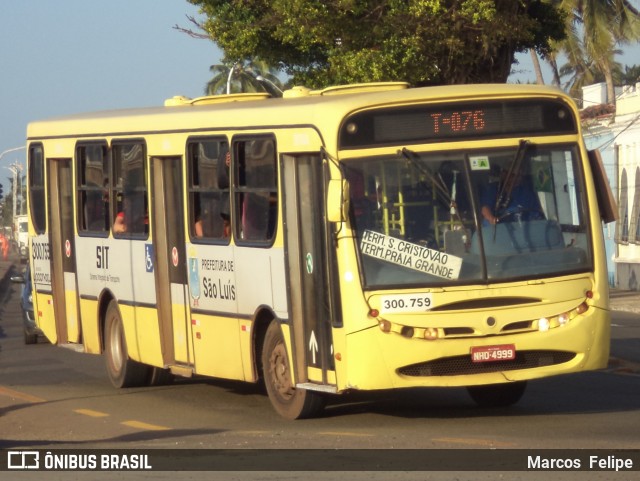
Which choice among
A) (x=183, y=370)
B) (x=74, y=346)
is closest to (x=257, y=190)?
(x=183, y=370)

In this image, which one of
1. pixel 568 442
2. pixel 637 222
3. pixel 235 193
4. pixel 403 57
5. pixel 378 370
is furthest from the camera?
pixel 637 222

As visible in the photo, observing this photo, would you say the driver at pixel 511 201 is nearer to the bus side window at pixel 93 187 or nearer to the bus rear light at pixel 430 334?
the bus rear light at pixel 430 334

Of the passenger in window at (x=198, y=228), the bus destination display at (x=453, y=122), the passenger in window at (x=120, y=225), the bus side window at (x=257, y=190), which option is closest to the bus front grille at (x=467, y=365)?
the bus destination display at (x=453, y=122)

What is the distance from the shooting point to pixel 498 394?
1456cm

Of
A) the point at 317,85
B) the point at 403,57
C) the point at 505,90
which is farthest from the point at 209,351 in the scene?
the point at 317,85

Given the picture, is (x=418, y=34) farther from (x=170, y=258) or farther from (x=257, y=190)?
(x=257, y=190)

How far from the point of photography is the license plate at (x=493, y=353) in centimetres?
1265

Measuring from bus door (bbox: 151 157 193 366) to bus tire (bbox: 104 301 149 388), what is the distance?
4.26ft

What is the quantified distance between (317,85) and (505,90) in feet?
38.3

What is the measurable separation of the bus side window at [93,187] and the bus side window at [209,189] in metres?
2.44

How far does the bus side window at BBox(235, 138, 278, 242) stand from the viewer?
1386cm

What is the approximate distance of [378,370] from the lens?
1252 centimetres

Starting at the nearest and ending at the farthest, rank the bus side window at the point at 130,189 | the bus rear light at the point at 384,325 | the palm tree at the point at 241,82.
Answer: the bus rear light at the point at 384,325 < the bus side window at the point at 130,189 < the palm tree at the point at 241,82

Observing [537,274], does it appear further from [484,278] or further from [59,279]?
[59,279]
